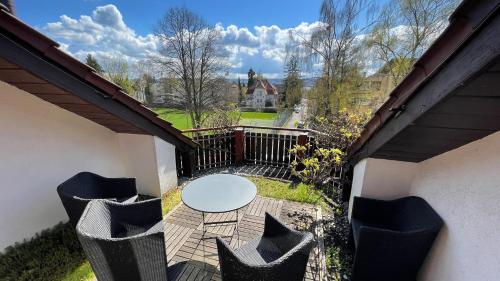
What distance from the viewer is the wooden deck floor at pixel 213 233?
267cm

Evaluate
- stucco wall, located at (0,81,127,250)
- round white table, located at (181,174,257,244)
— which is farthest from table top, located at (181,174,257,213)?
stucco wall, located at (0,81,127,250)

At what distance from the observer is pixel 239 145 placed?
605cm

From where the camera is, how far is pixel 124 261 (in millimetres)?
1894

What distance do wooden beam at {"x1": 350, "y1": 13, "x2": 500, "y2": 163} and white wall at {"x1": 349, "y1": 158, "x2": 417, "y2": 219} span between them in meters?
1.35

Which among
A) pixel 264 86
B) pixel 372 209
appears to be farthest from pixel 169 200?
pixel 264 86

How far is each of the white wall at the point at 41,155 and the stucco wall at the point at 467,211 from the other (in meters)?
4.37

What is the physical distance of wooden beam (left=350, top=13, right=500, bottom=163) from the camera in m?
0.95

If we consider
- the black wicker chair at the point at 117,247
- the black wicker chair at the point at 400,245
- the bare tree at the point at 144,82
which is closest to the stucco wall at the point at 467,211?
the black wicker chair at the point at 400,245

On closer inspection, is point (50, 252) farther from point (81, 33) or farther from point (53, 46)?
point (81, 33)

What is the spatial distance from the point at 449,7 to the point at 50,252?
14.9 meters

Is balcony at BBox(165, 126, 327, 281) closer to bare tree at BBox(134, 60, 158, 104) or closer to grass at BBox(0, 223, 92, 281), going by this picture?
grass at BBox(0, 223, 92, 281)

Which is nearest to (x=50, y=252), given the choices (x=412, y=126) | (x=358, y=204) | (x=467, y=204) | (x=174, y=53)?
(x=358, y=204)

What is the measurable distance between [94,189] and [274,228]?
2788 mm

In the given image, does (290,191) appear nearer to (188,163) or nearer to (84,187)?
(188,163)
